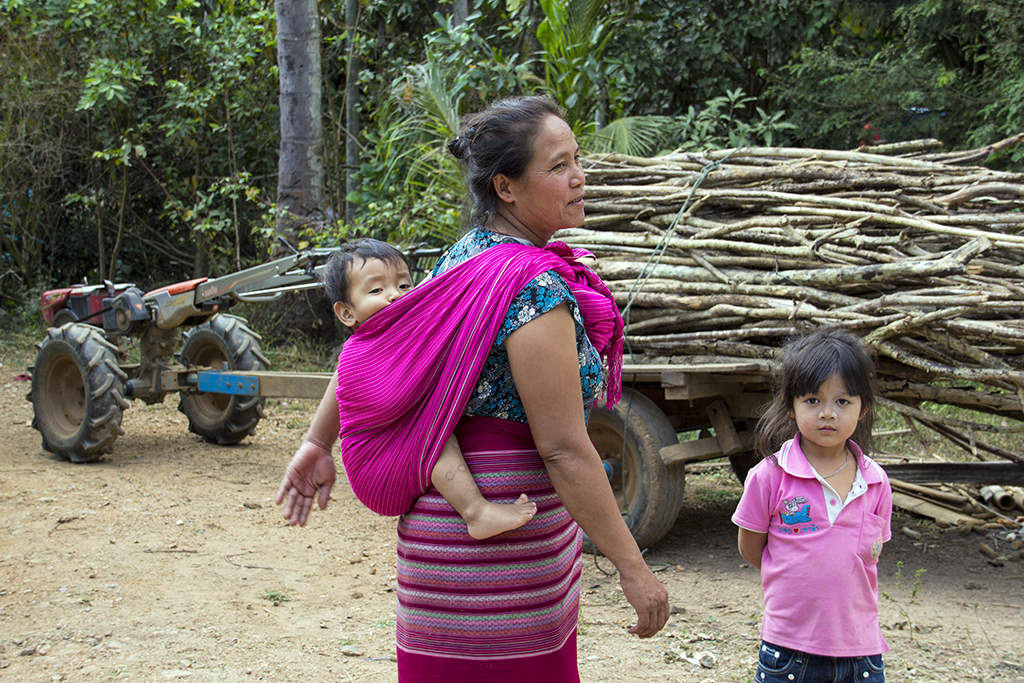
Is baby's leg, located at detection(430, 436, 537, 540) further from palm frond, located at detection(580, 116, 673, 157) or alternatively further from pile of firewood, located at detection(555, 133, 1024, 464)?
palm frond, located at detection(580, 116, 673, 157)

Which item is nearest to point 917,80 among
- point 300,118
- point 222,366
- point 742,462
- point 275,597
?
point 742,462

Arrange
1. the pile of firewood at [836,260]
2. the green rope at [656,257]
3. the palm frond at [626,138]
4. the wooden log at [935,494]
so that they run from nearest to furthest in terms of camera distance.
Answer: the pile of firewood at [836,260], the green rope at [656,257], the wooden log at [935,494], the palm frond at [626,138]

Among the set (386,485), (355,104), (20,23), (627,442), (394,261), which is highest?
(20,23)

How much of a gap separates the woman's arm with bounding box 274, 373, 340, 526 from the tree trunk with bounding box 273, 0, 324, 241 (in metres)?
7.26

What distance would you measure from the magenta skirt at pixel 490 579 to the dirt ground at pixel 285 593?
1.71 m

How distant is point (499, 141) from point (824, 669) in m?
1.50

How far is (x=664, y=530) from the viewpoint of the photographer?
461 cm

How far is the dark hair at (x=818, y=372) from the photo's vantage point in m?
2.27

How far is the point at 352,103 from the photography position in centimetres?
1059

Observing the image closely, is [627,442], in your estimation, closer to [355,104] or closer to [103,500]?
[103,500]

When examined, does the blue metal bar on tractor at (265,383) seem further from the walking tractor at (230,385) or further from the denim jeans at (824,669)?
the denim jeans at (824,669)

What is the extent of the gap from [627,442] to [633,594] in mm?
2922

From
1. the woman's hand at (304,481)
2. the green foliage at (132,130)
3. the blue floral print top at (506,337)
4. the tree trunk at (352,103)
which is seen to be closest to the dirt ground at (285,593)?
the woman's hand at (304,481)

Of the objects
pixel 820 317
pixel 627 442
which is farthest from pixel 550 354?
pixel 627 442
